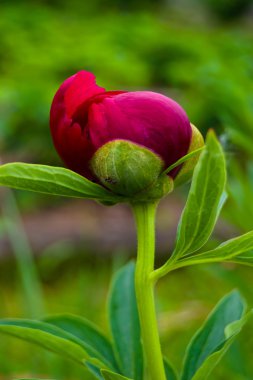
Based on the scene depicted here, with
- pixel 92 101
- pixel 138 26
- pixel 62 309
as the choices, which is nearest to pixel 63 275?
pixel 62 309

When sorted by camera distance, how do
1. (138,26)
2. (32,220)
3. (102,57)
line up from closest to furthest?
(32,220)
(102,57)
(138,26)

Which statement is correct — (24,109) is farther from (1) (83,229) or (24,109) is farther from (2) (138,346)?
(2) (138,346)

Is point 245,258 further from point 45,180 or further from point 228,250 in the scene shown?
point 45,180

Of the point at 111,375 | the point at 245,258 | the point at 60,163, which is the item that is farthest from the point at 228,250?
the point at 60,163

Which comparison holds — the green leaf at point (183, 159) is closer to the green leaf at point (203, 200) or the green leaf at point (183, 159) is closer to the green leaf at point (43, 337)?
the green leaf at point (203, 200)

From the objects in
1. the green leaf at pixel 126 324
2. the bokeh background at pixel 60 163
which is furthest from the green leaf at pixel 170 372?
the bokeh background at pixel 60 163

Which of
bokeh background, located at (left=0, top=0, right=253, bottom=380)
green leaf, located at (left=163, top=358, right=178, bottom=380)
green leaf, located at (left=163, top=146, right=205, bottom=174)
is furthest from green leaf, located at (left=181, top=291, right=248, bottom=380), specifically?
bokeh background, located at (left=0, top=0, right=253, bottom=380)
